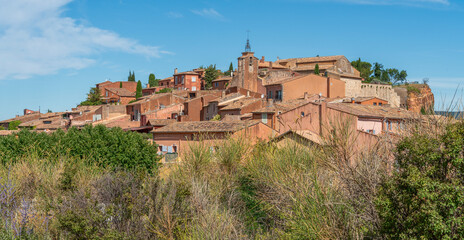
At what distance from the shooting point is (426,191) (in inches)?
208

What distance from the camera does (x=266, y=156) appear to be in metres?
10.9

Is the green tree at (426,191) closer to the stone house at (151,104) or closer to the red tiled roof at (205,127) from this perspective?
the red tiled roof at (205,127)

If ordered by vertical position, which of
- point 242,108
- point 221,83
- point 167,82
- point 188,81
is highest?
point 167,82

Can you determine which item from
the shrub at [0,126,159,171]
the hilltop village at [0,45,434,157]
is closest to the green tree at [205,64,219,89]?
the hilltop village at [0,45,434,157]

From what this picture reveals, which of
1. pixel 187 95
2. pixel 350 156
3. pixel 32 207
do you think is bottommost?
pixel 32 207

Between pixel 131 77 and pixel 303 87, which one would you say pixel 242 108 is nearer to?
pixel 303 87

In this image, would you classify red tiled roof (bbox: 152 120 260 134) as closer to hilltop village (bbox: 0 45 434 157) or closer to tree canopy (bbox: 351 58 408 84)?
hilltop village (bbox: 0 45 434 157)

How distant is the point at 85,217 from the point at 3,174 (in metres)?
6.36

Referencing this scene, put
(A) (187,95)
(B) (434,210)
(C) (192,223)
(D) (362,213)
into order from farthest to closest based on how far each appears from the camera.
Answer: (A) (187,95), (C) (192,223), (D) (362,213), (B) (434,210)

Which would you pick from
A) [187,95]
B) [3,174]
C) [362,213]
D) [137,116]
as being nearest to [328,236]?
[362,213]

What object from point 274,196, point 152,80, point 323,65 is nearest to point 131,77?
point 152,80

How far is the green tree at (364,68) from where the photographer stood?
237 ft

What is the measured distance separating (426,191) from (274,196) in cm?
407

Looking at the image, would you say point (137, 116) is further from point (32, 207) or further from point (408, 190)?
point (408, 190)
